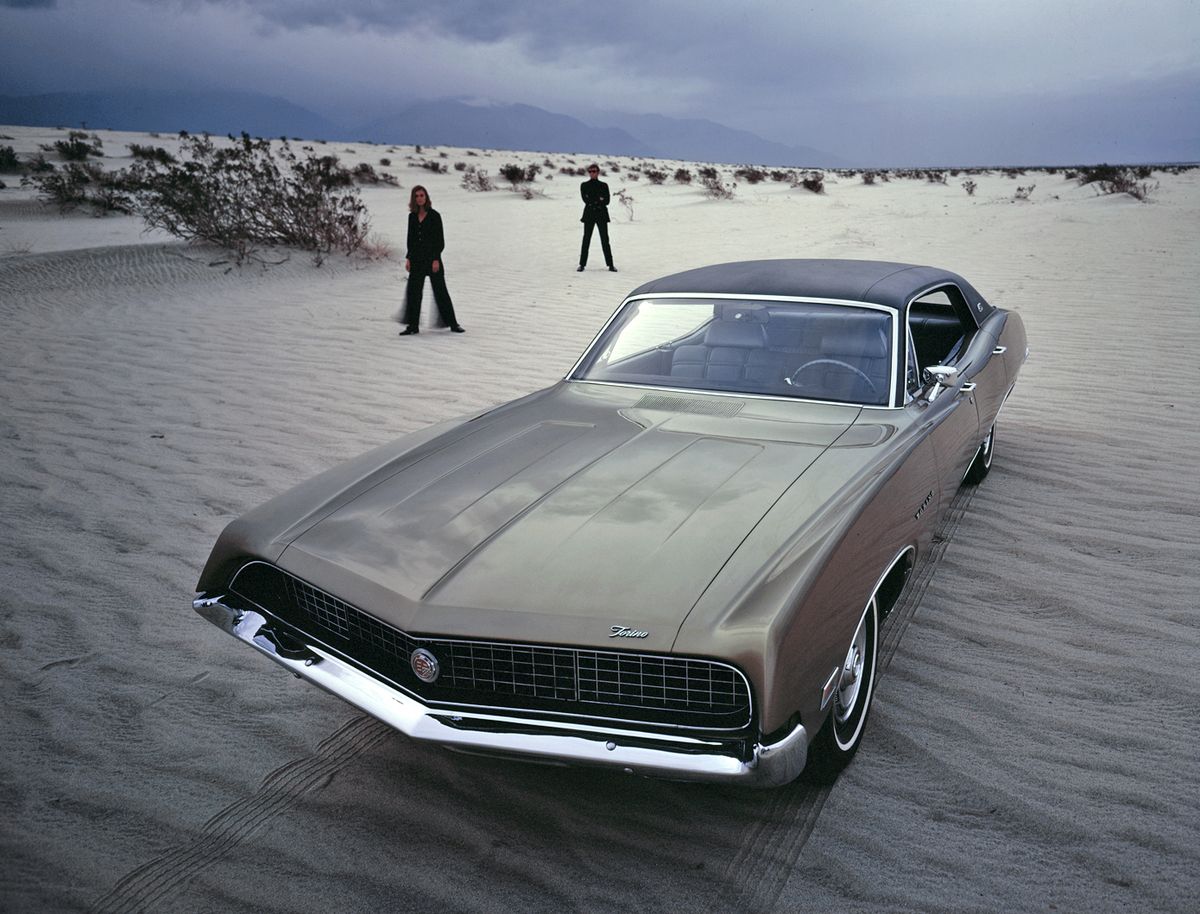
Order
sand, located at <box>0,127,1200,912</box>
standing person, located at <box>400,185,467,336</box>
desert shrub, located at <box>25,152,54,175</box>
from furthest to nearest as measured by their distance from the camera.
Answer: desert shrub, located at <box>25,152,54,175</box> < standing person, located at <box>400,185,467,336</box> < sand, located at <box>0,127,1200,912</box>

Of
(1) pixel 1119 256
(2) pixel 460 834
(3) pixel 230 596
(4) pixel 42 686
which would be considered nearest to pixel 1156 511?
(2) pixel 460 834

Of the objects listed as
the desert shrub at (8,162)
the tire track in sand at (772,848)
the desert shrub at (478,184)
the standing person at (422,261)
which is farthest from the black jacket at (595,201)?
the desert shrub at (8,162)

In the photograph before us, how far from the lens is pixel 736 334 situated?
365cm

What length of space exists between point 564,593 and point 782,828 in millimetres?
936

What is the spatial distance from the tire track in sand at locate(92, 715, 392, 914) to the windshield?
5.78 feet

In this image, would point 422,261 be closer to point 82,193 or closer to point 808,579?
point 808,579

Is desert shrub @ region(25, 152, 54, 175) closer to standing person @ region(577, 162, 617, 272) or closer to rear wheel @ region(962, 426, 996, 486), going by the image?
standing person @ region(577, 162, 617, 272)

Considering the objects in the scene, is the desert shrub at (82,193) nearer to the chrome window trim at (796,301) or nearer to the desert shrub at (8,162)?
the desert shrub at (8,162)

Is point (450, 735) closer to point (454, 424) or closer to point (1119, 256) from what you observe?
point (454, 424)

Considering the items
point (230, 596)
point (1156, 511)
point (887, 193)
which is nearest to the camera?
point (230, 596)

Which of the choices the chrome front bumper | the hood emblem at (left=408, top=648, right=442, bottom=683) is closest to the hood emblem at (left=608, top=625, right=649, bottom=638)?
the chrome front bumper

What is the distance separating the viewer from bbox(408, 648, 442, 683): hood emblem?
7.06 ft

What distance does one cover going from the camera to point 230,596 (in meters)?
2.63

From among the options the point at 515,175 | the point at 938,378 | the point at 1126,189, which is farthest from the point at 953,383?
the point at 515,175
